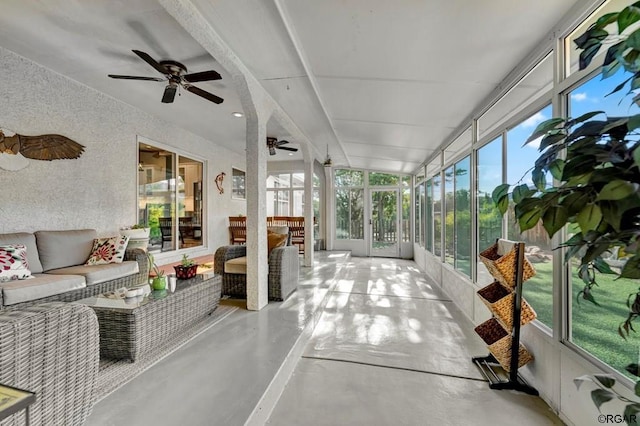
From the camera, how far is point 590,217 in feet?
2.39

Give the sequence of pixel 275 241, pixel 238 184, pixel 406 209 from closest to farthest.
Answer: pixel 275 241, pixel 238 184, pixel 406 209

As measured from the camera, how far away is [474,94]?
9.70ft

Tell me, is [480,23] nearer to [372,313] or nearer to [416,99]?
[416,99]

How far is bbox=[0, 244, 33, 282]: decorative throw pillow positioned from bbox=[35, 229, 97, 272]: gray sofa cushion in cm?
32

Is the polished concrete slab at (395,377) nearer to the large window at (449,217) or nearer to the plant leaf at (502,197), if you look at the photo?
the large window at (449,217)

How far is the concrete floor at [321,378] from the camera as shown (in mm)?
1691

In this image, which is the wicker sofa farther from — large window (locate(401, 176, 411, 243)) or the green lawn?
large window (locate(401, 176, 411, 243))

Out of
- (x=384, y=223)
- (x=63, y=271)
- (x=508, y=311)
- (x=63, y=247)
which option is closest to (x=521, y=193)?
(x=508, y=311)

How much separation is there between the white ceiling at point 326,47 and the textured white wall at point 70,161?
274 mm

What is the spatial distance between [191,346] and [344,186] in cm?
707

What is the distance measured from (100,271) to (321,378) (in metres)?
2.89

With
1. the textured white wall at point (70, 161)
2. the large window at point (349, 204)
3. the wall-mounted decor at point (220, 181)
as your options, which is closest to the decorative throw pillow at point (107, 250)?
the textured white wall at point (70, 161)

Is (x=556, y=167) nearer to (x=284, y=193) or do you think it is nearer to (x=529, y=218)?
(x=529, y=218)

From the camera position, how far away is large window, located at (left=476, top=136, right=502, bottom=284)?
2.88 metres
